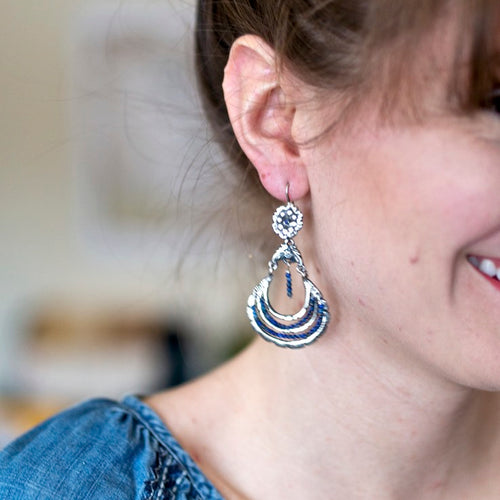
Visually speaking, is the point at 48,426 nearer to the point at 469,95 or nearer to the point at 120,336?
the point at 469,95

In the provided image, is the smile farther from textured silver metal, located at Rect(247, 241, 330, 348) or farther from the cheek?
textured silver metal, located at Rect(247, 241, 330, 348)

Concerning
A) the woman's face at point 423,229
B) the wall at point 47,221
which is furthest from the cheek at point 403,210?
the wall at point 47,221

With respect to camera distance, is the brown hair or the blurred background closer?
the brown hair

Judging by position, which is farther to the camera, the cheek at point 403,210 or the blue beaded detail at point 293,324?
the blue beaded detail at point 293,324

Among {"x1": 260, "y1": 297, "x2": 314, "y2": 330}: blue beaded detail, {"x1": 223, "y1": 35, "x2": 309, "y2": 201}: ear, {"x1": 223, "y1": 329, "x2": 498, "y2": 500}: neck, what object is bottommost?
{"x1": 223, "y1": 329, "x2": 498, "y2": 500}: neck

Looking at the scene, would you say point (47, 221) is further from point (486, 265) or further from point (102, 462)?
point (486, 265)

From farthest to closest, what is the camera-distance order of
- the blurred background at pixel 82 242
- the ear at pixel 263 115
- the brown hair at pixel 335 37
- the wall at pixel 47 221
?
the wall at pixel 47 221 < the blurred background at pixel 82 242 < the ear at pixel 263 115 < the brown hair at pixel 335 37

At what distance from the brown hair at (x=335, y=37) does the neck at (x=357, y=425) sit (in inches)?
10.1

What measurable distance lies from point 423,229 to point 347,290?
0.46ft

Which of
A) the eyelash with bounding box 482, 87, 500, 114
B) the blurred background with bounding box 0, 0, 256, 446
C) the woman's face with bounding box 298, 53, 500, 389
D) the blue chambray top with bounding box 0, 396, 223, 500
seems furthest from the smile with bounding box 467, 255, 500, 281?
the blurred background with bounding box 0, 0, 256, 446

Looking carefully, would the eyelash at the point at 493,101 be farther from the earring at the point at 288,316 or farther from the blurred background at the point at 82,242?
the blurred background at the point at 82,242

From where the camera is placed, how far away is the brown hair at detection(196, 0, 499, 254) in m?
0.86

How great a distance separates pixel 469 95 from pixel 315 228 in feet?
0.85

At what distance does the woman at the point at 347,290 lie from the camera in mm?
905
